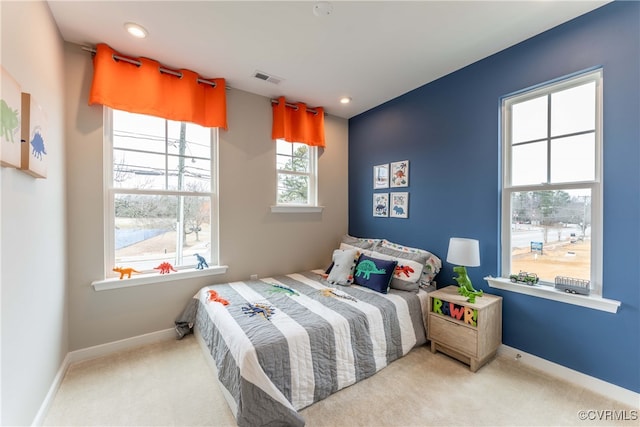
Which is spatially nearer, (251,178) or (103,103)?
(103,103)

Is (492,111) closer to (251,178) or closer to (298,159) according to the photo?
(298,159)

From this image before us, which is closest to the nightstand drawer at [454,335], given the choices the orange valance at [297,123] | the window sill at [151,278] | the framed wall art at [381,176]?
the framed wall art at [381,176]

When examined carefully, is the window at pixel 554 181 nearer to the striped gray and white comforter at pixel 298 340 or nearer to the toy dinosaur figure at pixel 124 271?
the striped gray and white comforter at pixel 298 340

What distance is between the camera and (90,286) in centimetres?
224

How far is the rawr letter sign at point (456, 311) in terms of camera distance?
2062 mm

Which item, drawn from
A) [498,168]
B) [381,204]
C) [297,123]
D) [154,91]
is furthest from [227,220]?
[498,168]

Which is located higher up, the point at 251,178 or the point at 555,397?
the point at 251,178

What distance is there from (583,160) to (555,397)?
172 centimetres

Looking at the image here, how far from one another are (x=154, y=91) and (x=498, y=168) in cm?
324

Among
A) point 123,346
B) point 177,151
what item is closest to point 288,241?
point 177,151

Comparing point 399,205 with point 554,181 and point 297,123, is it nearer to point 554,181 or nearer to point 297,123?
point 554,181

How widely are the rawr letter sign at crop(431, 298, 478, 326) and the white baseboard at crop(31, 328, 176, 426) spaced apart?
2.57m

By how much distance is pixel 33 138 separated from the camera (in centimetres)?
138

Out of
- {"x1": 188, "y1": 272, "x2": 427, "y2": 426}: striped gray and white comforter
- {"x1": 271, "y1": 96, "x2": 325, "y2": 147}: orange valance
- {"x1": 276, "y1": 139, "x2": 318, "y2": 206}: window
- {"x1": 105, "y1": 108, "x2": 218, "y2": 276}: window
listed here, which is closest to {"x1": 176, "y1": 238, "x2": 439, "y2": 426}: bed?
{"x1": 188, "y1": 272, "x2": 427, "y2": 426}: striped gray and white comforter
